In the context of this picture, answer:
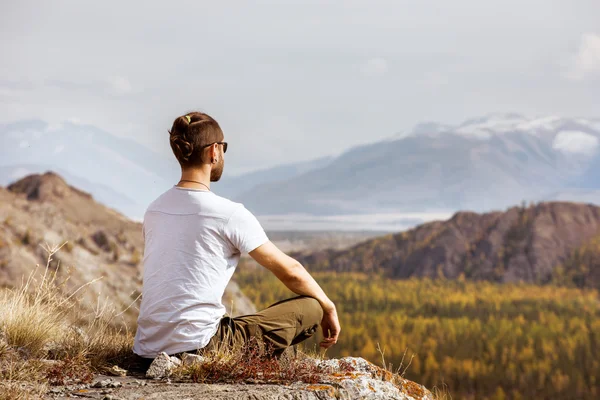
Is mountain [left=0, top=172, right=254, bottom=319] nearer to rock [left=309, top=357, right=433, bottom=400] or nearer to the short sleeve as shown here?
rock [left=309, top=357, right=433, bottom=400]

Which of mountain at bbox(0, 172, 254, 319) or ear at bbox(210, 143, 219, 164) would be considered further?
mountain at bbox(0, 172, 254, 319)

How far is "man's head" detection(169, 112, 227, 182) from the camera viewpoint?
4594 millimetres

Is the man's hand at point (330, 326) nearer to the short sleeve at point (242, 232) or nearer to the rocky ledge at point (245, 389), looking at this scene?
the rocky ledge at point (245, 389)

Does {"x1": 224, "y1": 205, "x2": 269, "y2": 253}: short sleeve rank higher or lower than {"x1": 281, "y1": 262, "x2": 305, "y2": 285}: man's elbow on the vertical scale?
higher

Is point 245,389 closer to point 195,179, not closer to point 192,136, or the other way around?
point 195,179

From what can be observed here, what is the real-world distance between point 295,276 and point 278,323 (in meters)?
0.48

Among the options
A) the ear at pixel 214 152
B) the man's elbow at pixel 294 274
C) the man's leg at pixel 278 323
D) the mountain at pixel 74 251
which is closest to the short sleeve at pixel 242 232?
the man's elbow at pixel 294 274

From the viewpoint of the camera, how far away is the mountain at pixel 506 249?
5322 cm

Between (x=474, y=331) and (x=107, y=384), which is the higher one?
(x=107, y=384)

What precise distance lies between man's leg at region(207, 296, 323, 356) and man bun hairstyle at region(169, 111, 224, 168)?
119 cm

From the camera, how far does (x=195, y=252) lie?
15.1 ft

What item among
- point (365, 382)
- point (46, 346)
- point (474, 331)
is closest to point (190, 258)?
point (365, 382)

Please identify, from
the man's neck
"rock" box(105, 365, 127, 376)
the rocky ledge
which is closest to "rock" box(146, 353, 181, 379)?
the rocky ledge

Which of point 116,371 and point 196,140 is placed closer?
point 196,140
